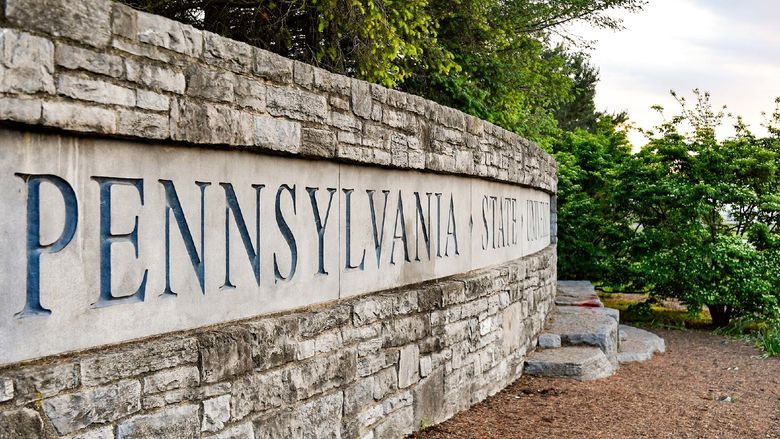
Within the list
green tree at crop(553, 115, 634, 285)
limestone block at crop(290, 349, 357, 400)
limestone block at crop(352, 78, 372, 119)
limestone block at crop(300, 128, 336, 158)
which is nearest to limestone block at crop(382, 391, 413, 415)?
limestone block at crop(290, 349, 357, 400)

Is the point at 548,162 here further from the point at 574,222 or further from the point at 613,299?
the point at 613,299

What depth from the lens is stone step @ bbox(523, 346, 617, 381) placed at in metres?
6.43

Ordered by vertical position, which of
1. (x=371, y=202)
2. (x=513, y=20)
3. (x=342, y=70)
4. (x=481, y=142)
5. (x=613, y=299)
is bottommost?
(x=613, y=299)

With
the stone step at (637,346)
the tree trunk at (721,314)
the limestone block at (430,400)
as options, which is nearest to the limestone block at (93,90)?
the limestone block at (430,400)

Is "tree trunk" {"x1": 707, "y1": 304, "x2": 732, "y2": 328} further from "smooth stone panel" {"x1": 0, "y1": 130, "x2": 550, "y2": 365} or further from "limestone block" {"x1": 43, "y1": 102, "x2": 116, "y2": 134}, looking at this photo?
"limestone block" {"x1": 43, "y1": 102, "x2": 116, "y2": 134}

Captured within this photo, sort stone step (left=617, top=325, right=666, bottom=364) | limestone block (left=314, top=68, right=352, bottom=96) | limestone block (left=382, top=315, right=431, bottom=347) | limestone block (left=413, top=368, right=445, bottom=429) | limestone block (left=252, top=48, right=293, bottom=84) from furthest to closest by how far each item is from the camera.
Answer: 1. stone step (left=617, top=325, right=666, bottom=364)
2. limestone block (left=413, top=368, right=445, bottom=429)
3. limestone block (left=382, top=315, right=431, bottom=347)
4. limestone block (left=314, top=68, right=352, bottom=96)
5. limestone block (left=252, top=48, right=293, bottom=84)

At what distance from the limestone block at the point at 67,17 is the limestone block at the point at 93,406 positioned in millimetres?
1167

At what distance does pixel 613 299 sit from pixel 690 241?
3380mm

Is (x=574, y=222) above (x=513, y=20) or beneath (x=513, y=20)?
beneath

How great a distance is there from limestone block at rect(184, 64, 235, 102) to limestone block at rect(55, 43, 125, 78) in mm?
330

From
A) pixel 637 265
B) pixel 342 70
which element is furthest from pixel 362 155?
pixel 637 265

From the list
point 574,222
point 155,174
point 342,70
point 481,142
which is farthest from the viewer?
point 574,222

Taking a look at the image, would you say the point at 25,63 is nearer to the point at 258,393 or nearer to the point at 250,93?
the point at 250,93

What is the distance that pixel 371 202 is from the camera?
13.7 ft
